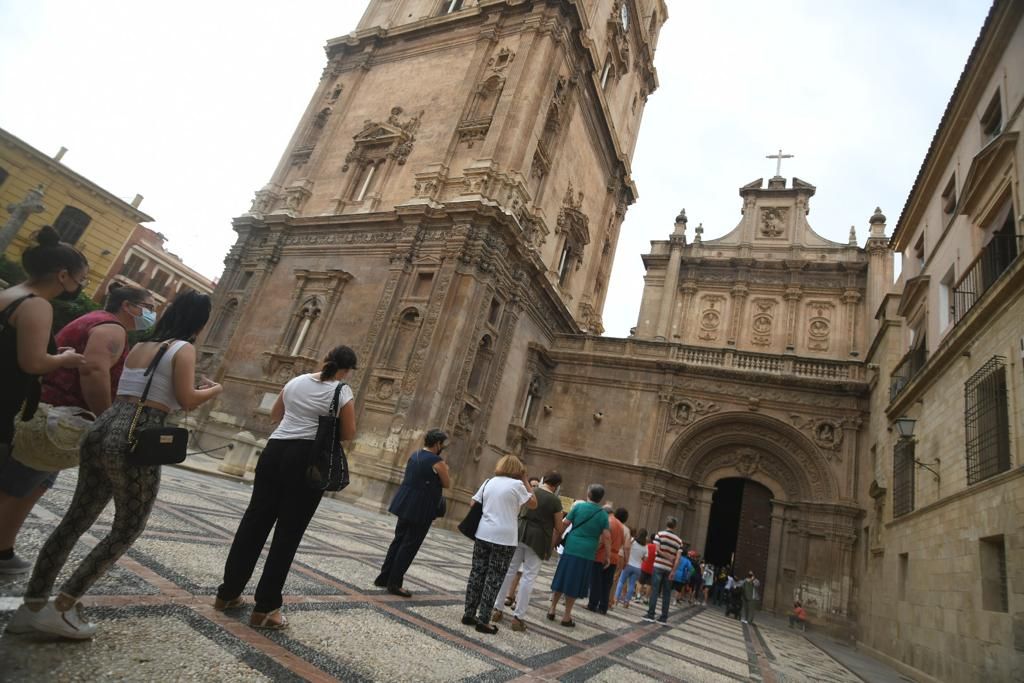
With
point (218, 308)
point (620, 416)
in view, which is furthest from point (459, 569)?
point (218, 308)

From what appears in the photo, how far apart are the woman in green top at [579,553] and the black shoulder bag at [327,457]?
318cm

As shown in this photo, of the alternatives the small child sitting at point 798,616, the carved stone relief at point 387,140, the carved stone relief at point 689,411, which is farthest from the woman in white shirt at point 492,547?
the carved stone relief at point 387,140

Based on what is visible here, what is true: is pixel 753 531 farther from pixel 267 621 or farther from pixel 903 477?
pixel 267 621

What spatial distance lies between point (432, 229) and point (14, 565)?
14.8m

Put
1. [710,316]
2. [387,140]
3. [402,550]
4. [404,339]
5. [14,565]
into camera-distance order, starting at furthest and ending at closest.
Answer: [710,316] → [387,140] → [404,339] → [402,550] → [14,565]

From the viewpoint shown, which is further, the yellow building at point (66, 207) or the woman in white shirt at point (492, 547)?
the yellow building at point (66, 207)

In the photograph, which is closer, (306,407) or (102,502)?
(102,502)

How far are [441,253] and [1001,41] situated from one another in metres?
12.7

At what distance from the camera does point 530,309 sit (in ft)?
62.4

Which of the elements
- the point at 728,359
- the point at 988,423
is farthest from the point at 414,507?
the point at 728,359

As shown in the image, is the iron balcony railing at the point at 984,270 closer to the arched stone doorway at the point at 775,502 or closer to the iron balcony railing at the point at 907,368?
the iron balcony railing at the point at 907,368

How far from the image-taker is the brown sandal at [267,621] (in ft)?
9.55

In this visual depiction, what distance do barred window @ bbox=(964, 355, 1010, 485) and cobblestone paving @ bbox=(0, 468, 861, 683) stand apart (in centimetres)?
333

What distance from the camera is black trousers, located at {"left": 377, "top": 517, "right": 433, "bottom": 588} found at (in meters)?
Answer: 4.68
